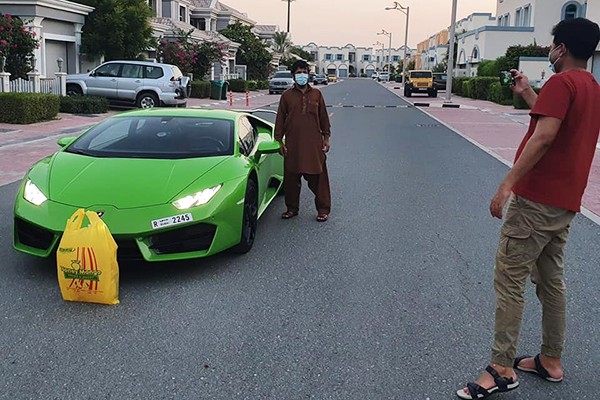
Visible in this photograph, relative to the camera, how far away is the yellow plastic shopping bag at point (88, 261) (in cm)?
429

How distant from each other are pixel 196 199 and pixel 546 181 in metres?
2.77

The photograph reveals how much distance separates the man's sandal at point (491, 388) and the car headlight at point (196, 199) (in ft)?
8.40

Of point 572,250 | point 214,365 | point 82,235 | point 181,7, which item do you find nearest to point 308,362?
point 214,365

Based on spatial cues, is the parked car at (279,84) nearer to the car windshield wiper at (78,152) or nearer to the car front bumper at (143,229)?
the car windshield wiper at (78,152)

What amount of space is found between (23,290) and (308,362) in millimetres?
2351

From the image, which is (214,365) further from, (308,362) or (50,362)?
(50,362)

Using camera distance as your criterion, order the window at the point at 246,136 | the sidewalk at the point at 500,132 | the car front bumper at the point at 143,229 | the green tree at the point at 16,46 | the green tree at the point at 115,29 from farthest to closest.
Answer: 1. the green tree at the point at 115,29
2. the green tree at the point at 16,46
3. the sidewalk at the point at 500,132
4. the window at the point at 246,136
5. the car front bumper at the point at 143,229

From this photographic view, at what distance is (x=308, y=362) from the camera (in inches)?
146

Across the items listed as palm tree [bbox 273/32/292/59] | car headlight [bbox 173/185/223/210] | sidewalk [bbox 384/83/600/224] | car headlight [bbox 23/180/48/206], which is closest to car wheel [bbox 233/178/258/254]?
car headlight [bbox 173/185/223/210]

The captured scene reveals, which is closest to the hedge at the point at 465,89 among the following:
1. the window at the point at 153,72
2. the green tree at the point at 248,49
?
the green tree at the point at 248,49

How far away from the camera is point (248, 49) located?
2136 inches

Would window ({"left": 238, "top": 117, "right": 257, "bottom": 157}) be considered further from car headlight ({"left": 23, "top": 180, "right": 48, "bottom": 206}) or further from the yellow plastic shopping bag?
the yellow plastic shopping bag

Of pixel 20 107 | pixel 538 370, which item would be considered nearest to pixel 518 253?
pixel 538 370

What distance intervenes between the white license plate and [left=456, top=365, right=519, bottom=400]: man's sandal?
246cm
